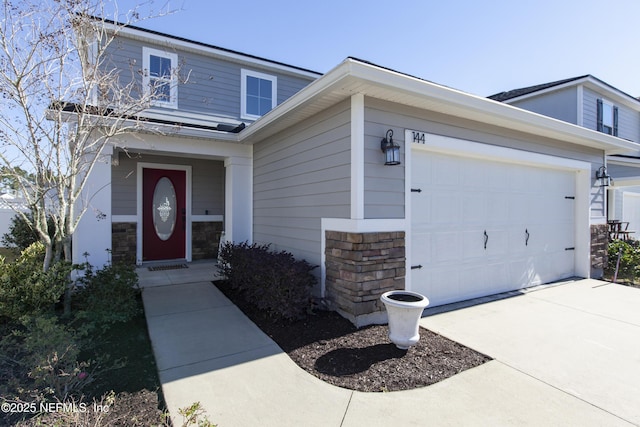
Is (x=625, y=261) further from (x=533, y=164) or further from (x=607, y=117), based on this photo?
(x=607, y=117)

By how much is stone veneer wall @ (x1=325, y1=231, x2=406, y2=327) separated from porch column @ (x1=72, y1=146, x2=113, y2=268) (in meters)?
3.76

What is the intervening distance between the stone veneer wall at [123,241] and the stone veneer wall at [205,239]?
1.31m

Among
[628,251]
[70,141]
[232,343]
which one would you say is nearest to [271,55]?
[70,141]

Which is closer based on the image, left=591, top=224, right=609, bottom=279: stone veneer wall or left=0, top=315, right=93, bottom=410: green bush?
left=0, top=315, right=93, bottom=410: green bush

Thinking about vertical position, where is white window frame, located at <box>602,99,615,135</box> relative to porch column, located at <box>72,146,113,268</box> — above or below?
above

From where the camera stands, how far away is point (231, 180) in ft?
21.9

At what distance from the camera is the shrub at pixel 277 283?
13.2 ft

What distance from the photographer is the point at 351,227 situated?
388 centimetres

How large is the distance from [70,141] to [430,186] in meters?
4.67

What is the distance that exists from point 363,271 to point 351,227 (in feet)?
1.72

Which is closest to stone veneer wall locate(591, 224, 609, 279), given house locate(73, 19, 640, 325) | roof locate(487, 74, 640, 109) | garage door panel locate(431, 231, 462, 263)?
house locate(73, 19, 640, 325)

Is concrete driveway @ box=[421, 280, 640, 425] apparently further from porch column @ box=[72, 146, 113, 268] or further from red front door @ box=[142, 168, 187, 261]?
red front door @ box=[142, 168, 187, 261]

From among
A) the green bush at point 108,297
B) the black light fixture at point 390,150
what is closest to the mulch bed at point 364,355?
the green bush at point 108,297

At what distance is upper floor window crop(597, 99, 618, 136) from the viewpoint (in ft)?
37.6
